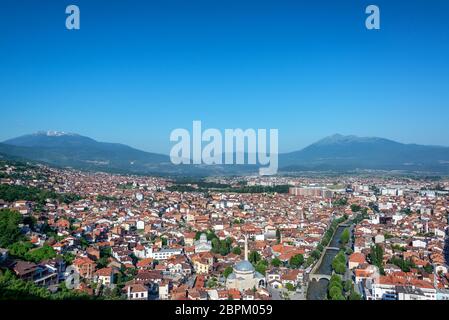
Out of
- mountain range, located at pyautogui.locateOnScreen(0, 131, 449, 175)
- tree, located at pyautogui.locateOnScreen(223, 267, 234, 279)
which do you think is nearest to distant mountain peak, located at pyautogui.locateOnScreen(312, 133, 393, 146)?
mountain range, located at pyautogui.locateOnScreen(0, 131, 449, 175)

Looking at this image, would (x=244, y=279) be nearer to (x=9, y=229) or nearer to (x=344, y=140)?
(x=9, y=229)

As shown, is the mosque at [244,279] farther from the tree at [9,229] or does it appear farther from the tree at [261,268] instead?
the tree at [9,229]

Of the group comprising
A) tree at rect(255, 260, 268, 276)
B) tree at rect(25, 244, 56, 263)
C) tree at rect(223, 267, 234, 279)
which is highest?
tree at rect(25, 244, 56, 263)

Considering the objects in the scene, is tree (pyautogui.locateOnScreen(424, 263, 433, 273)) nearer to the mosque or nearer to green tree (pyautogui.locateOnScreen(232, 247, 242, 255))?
the mosque

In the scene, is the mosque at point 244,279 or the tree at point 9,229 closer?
the mosque at point 244,279

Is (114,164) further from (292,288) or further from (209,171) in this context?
(292,288)

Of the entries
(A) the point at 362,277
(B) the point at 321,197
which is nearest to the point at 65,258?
(A) the point at 362,277

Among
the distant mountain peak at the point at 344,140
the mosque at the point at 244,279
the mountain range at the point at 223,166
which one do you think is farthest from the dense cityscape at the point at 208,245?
the distant mountain peak at the point at 344,140
